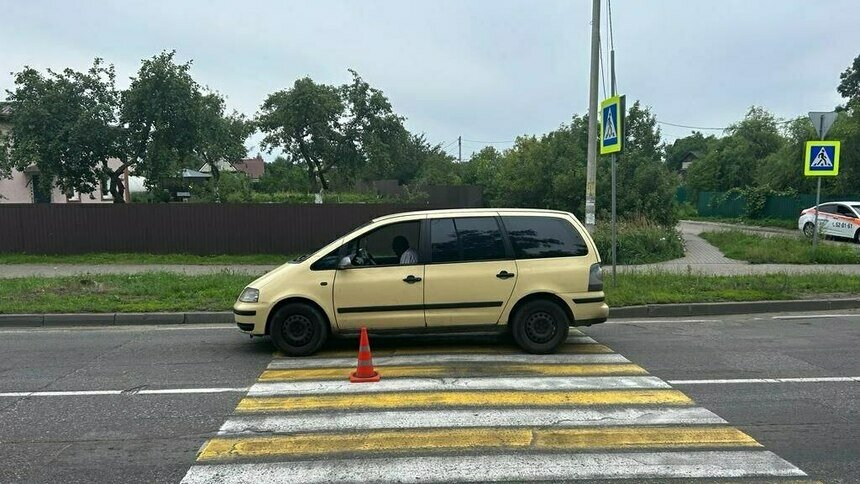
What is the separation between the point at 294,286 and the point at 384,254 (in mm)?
1143

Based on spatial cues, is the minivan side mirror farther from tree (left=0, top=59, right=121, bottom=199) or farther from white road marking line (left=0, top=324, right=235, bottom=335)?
tree (left=0, top=59, right=121, bottom=199)

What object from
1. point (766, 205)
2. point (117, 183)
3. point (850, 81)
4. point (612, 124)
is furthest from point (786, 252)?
point (850, 81)

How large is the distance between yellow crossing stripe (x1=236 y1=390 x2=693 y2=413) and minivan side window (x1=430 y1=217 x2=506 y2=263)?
6.36 ft

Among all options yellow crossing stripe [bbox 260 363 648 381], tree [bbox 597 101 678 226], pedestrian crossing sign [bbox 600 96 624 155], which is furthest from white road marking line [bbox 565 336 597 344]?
tree [bbox 597 101 678 226]

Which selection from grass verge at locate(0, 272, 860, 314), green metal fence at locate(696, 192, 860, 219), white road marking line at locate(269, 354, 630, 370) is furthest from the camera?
green metal fence at locate(696, 192, 860, 219)

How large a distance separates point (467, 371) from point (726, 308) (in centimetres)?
595

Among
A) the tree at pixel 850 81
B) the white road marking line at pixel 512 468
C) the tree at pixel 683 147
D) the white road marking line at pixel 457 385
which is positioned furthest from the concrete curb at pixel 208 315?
the tree at pixel 683 147

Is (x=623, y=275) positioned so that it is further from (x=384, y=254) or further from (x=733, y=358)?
(x=384, y=254)

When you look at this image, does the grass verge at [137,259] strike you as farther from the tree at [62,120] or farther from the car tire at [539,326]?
the car tire at [539,326]

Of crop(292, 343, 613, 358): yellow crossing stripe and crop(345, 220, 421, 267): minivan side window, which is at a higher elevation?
crop(345, 220, 421, 267): minivan side window

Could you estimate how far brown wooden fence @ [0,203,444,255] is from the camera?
56.1 ft

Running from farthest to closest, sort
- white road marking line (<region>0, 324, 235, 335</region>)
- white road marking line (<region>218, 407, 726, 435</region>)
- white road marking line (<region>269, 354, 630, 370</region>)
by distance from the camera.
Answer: white road marking line (<region>0, 324, 235, 335</region>)
white road marking line (<region>269, 354, 630, 370</region>)
white road marking line (<region>218, 407, 726, 435</region>)

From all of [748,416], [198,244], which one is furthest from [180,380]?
[198,244]

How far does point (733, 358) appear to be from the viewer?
677 centimetres
